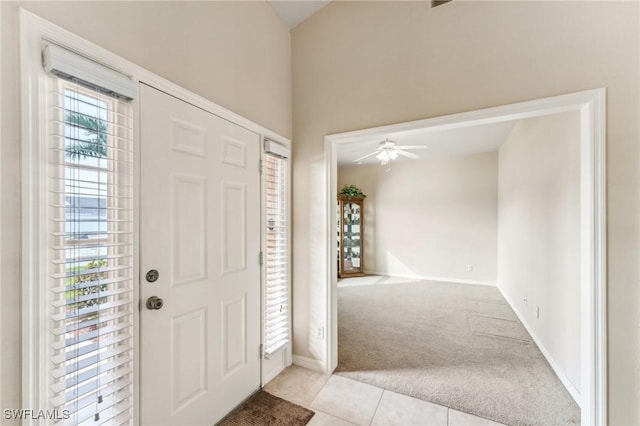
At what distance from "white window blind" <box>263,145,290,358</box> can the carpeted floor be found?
0.71 meters

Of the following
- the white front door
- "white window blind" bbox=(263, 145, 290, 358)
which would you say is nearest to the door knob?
the white front door

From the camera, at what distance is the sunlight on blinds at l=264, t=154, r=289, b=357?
7.26ft

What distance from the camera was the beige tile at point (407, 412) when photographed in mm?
1788

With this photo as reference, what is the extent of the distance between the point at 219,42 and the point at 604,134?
7.98ft

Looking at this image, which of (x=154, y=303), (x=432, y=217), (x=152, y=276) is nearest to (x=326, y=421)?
(x=154, y=303)

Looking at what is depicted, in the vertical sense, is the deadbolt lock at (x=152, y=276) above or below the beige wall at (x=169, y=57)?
below

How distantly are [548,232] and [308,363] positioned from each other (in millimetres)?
2677

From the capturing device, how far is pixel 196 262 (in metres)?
1.61

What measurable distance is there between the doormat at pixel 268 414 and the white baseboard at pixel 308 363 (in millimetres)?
464

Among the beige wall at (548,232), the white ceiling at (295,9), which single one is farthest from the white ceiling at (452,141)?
the white ceiling at (295,9)

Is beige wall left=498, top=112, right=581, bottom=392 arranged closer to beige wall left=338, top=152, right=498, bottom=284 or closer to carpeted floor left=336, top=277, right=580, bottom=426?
carpeted floor left=336, top=277, right=580, bottom=426

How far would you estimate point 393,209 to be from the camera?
6.21 metres

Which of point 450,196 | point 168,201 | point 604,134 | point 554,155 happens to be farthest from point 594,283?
point 450,196

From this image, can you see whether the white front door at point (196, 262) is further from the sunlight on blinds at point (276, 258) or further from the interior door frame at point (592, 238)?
the interior door frame at point (592, 238)
